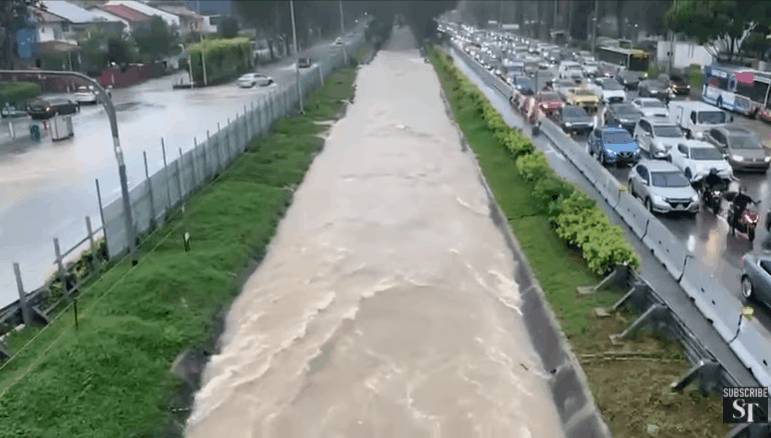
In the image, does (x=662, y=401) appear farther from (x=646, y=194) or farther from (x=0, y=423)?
(x=646, y=194)

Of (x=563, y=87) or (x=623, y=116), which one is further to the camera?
(x=563, y=87)

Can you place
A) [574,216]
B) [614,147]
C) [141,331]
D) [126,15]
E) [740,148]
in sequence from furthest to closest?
[126,15], [614,147], [740,148], [574,216], [141,331]

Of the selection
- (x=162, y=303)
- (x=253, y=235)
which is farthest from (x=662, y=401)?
(x=253, y=235)

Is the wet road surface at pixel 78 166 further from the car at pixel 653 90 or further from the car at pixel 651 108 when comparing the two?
the car at pixel 653 90

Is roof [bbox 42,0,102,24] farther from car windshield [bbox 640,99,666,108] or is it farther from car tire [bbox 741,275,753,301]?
car tire [bbox 741,275,753,301]

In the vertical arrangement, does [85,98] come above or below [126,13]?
below

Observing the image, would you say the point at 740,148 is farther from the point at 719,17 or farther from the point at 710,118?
the point at 719,17

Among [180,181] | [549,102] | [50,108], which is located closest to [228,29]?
[50,108]
